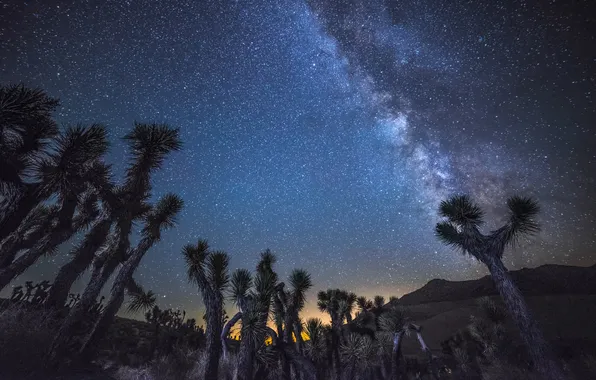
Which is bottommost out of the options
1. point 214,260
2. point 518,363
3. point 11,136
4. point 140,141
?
point 518,363

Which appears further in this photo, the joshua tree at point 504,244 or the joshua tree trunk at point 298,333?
the joshua tree trunk at point 298,333

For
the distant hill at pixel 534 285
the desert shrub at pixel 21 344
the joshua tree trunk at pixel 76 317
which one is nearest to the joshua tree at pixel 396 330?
the joshua tree trunk at pixel 76 317

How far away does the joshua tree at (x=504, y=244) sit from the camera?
30.1 ft

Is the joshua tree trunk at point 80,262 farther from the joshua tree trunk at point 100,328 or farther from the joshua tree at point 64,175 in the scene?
the joshua tree trunk at point 100,328

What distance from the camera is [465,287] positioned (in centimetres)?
7425

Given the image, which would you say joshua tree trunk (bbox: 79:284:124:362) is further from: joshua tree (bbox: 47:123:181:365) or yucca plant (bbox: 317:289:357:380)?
yucca plant (bbox: 317:289:357:380)

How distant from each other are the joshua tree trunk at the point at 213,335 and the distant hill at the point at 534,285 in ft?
195

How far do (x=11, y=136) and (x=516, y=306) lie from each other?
19.9 meters

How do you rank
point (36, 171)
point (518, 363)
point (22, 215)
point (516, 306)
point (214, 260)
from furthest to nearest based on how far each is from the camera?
point (518, 363), point (214, 260), point (516, 306), point (36, 171), point (22, 215)

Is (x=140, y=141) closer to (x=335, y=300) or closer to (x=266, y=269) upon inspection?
(x=266, y=269)

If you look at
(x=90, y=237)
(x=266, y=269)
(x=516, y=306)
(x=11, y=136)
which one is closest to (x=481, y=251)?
(x=516, y=306)

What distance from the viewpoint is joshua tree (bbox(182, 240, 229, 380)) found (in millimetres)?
10008

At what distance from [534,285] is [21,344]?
7775 centimetres

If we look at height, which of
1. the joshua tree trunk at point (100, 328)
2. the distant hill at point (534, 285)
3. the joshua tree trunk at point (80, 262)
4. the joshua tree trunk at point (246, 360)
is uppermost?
the distant hill at point (534, 285)
